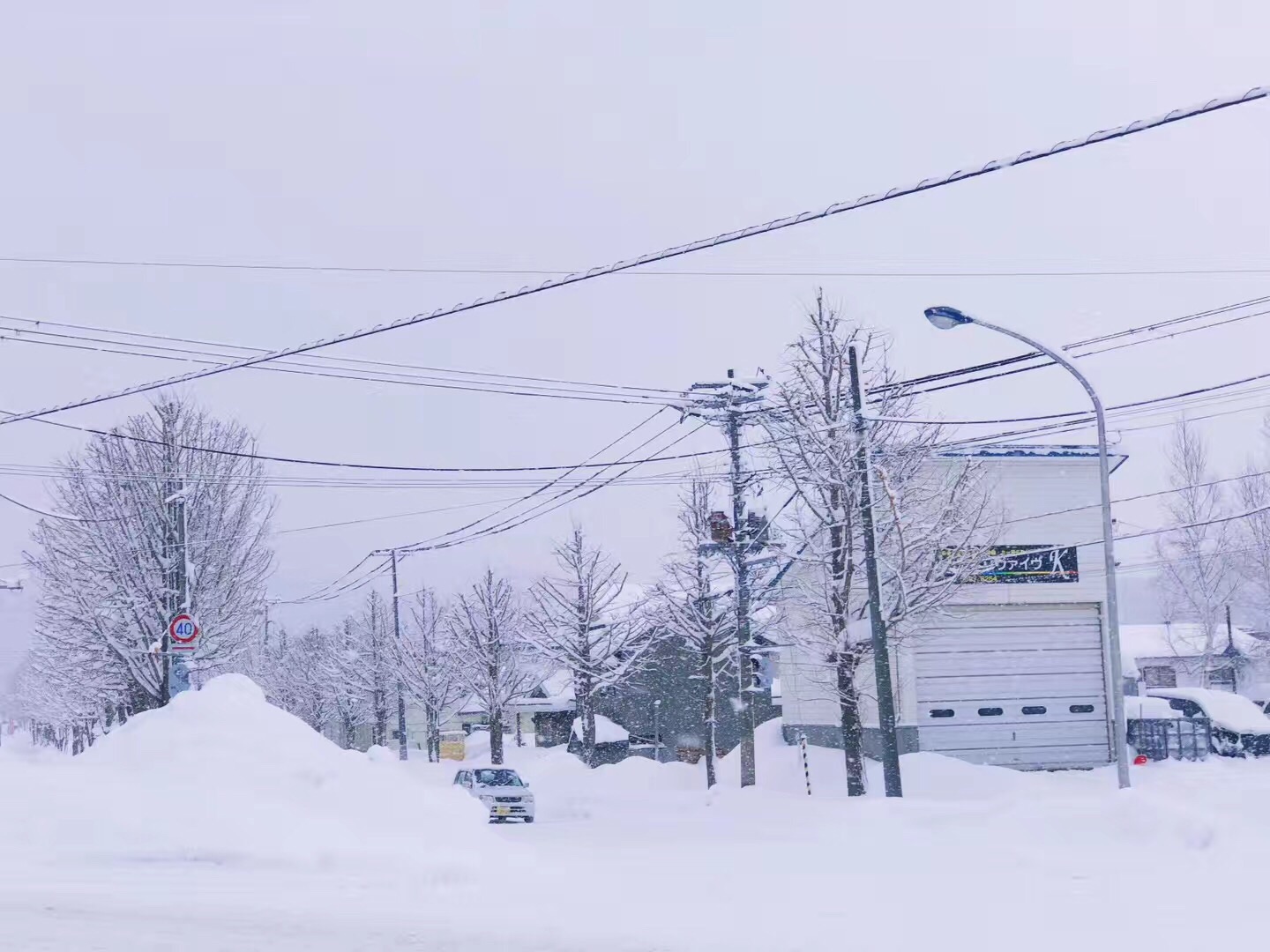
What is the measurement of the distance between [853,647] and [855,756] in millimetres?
2228

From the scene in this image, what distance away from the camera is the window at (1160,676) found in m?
61.4

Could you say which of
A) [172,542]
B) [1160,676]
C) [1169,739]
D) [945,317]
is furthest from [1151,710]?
[1160,676]

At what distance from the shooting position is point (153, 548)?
106 feet

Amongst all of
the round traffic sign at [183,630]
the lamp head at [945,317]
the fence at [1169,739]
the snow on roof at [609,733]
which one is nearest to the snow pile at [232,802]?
the round traffic sign at [183,630]

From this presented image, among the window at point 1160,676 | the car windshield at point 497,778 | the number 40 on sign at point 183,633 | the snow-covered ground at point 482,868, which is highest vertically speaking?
the number 40 on sign at point 183,633

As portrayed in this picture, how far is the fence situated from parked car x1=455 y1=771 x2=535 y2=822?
16.2 metres

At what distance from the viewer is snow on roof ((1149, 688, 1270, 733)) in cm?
3425

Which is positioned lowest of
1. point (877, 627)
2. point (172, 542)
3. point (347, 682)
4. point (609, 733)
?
point (609, 733)

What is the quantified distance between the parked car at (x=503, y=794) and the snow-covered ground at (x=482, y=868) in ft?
33.0

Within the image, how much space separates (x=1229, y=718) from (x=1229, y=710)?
0.41m

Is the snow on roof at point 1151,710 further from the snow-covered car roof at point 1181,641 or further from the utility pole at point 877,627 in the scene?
the snow-covered car roof at point 1181,641

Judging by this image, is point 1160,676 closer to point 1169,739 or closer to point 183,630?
point 1169,739

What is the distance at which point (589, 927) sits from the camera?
1007 centimetres

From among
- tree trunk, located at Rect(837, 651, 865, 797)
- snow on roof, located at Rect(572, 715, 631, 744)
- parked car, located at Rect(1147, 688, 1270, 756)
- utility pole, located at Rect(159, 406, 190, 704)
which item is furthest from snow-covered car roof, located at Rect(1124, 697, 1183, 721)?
snow on roof, located at Rect(572, 715, 631, 744)
